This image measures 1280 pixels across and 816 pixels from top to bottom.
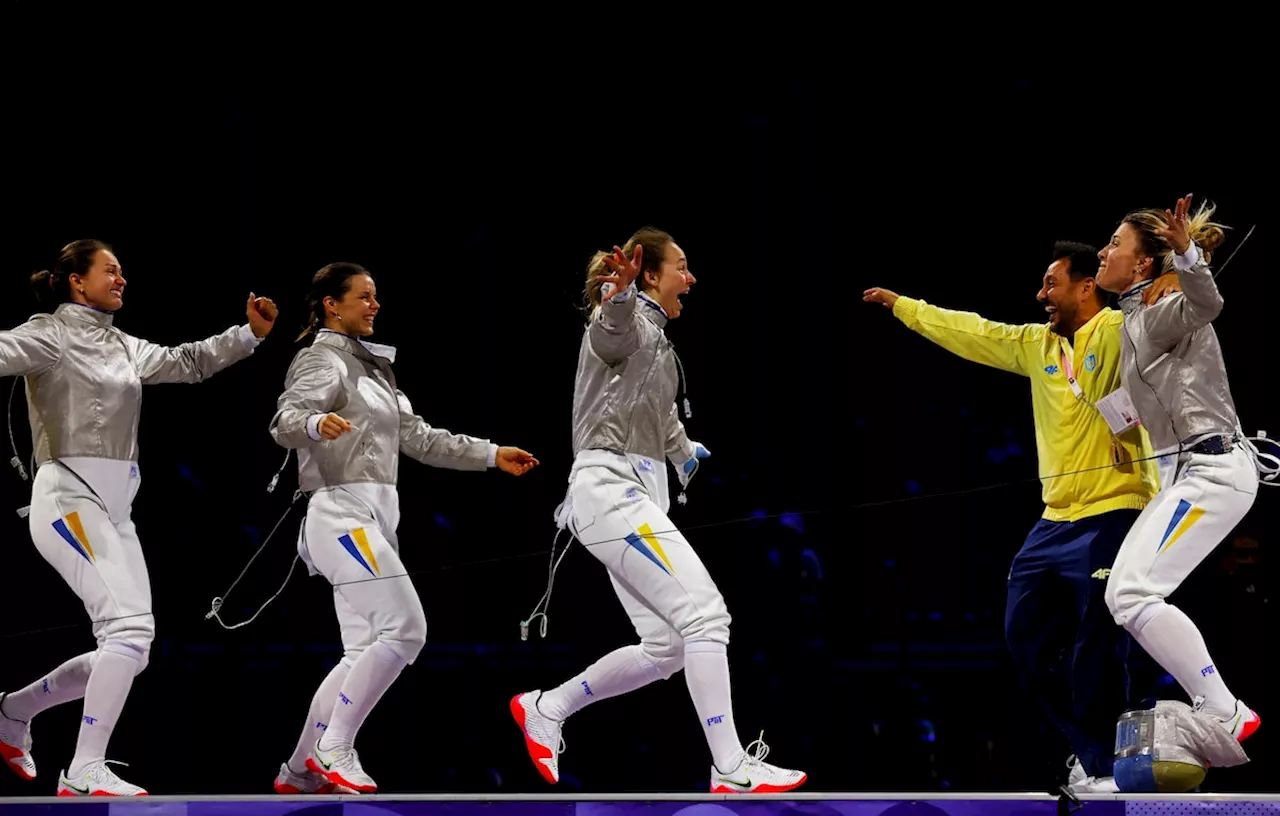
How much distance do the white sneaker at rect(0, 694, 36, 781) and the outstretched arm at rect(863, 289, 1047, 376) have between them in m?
2.42

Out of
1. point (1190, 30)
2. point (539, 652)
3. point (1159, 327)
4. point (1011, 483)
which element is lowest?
point (539, 652)

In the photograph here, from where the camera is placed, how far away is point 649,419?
3.46m

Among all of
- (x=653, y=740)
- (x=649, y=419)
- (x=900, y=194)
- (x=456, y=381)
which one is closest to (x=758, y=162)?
(x=900, y=194)

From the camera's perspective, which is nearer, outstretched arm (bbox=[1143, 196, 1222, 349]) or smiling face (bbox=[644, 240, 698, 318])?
outstretched arm (bbox=[1143, 196, 1222, 349])

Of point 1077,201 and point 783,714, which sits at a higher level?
point 1077,201

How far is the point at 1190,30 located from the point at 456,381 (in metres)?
2.38

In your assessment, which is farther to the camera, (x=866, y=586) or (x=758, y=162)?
(x=758, y=162)

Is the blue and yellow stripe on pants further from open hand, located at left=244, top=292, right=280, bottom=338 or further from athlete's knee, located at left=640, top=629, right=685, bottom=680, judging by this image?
open hand, located at left=244, top=292, right=280, bottom=338

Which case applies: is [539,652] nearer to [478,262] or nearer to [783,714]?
[783,714]

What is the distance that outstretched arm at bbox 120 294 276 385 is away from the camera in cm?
384

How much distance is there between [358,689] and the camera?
363 centimetres

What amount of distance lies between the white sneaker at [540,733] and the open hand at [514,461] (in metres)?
0.60

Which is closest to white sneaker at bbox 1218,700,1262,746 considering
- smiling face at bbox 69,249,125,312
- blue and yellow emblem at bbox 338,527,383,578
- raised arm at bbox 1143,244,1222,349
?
raised arm at bbox 1143,244,1222,349

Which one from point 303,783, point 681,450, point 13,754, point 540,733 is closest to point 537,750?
point 540,733
